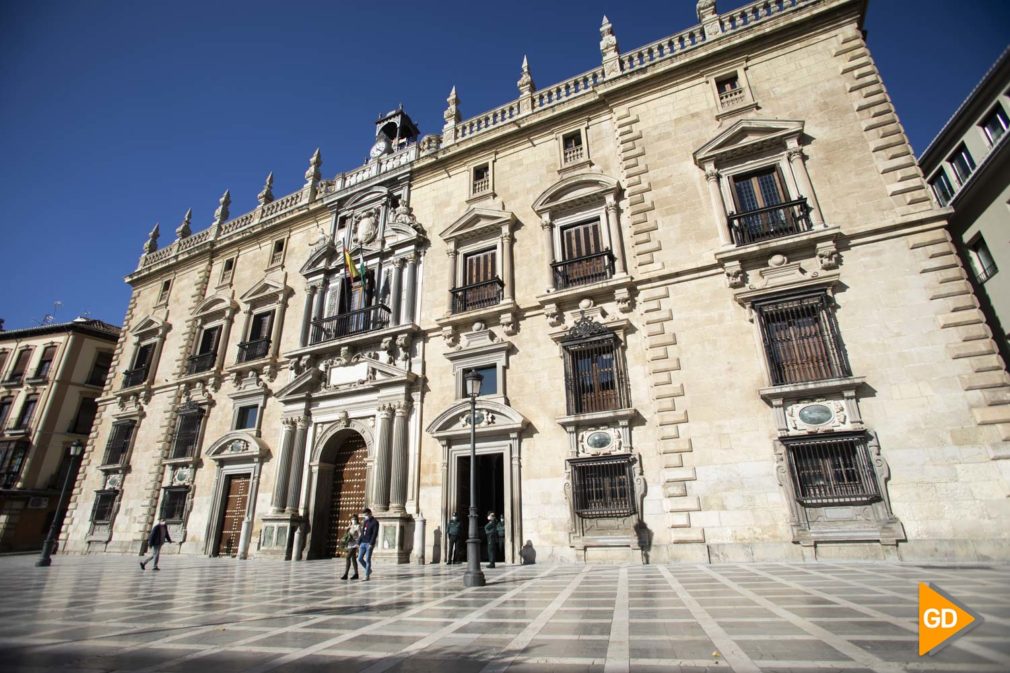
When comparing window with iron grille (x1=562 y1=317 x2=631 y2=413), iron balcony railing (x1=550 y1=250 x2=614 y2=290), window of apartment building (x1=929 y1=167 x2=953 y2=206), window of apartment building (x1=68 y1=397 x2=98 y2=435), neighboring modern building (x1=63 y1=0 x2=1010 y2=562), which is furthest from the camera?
window of apartment building (x1=68 y1=397 x2=98 y2=435)

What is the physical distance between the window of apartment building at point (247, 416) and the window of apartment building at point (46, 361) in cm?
2131

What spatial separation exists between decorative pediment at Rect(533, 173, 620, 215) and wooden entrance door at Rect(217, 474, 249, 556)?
580 inches

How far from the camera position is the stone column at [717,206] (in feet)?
41.7

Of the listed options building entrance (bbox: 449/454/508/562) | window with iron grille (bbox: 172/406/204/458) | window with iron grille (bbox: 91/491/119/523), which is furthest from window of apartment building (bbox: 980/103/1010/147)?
window with iron grille (bbox: 91/491/119/523)

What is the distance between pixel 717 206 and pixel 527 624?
1191 cm

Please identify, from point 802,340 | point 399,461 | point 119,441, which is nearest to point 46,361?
point 119,441

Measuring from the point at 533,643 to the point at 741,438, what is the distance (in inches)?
334

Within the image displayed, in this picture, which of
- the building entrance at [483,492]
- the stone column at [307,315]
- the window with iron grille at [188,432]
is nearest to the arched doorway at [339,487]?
the building entrance at [483,492]

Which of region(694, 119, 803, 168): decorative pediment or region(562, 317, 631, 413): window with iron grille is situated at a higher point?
region(694, 119, 803, 168): decorative pediment

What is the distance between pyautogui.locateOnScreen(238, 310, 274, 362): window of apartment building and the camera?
63.5 feet

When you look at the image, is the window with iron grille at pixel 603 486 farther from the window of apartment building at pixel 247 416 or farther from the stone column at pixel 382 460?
the window of apartment building at pixel 247 416

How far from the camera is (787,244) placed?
38.4 ft

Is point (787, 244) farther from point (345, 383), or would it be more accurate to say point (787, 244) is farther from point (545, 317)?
point (345, 383)

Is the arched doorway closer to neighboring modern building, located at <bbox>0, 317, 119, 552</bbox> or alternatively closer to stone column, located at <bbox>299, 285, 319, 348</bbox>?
stone column, located at <bbox>299, 285, 319, 348</bbox>
